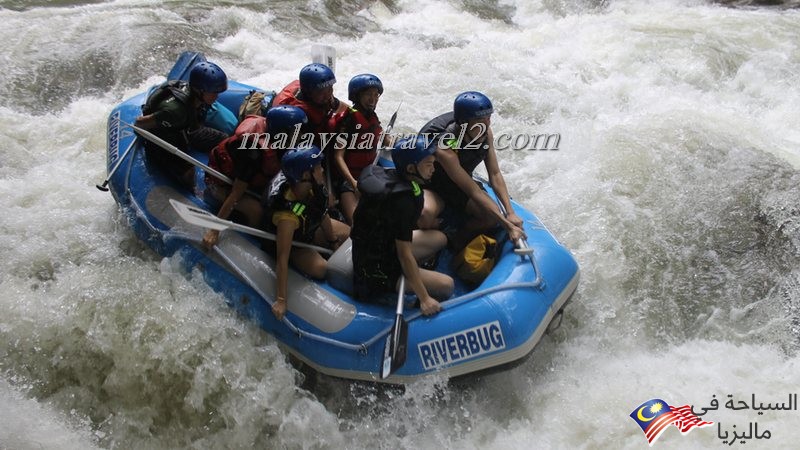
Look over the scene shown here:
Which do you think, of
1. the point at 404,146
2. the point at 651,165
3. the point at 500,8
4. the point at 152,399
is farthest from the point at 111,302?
the point at 500,8

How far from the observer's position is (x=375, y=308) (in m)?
3.53

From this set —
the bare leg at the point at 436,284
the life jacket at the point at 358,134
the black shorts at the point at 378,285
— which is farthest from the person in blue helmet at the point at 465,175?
the black shorts at the point at 378,285

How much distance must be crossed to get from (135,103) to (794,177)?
17.4 ft

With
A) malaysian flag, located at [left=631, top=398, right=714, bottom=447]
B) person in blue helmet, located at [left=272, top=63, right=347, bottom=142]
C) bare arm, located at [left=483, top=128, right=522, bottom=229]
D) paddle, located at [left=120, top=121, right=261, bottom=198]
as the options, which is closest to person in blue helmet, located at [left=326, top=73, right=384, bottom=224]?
person in blue helmet, located at [left=272, top=63, right=347, bottom=142]

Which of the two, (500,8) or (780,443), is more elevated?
(780,443)

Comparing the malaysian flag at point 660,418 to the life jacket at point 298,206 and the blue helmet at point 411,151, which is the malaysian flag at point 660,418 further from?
the life jacket at point 298,206

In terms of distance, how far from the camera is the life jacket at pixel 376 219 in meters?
3.18

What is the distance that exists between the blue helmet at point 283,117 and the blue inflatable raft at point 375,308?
28.6 inches

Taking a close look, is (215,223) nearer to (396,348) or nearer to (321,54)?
(396,348)

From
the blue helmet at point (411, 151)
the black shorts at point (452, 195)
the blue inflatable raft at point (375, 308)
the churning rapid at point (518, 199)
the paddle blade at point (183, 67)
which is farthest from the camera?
the paddle blade at point (183, 67)

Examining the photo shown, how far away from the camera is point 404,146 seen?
3.15 metres

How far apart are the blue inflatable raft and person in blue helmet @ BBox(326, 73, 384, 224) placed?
1.87 feet

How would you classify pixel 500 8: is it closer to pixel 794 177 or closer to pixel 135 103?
pixel 794 177

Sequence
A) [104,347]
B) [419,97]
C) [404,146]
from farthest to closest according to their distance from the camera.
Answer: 1. [419,97]
2. [104,347]
3. [404,146]
